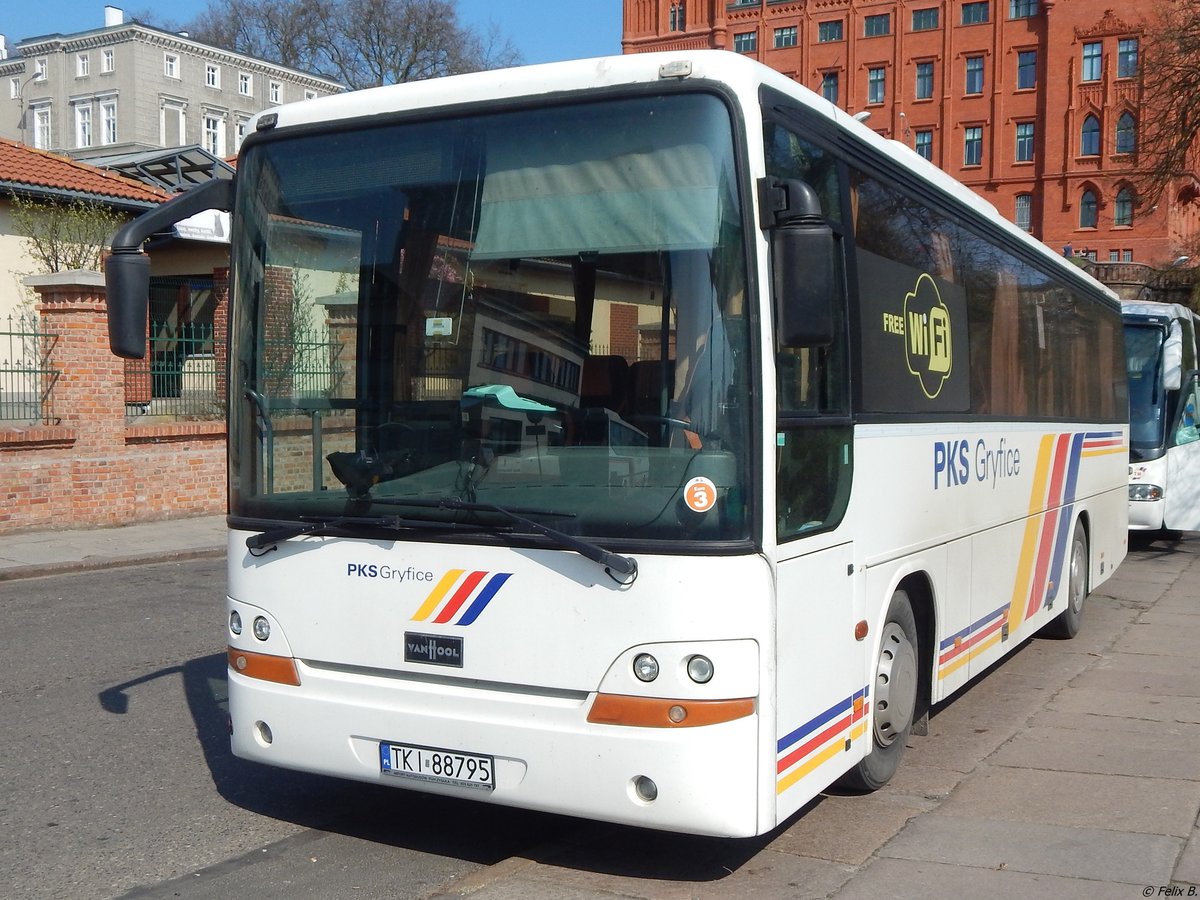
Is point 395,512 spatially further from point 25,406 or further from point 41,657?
point 25,406

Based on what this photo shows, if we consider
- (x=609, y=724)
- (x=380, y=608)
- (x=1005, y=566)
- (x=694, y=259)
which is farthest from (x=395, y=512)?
(x=1005, y=566)

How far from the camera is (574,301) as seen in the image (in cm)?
504

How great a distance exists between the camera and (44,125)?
7838 cm

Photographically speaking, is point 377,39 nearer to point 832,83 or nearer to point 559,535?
point 832,83

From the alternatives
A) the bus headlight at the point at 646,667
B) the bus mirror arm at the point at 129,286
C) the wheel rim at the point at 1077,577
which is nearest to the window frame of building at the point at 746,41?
the wheel rim at the point at 1077,577

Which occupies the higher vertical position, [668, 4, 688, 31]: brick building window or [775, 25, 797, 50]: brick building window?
[668, 4, 688, 31]: brick building window

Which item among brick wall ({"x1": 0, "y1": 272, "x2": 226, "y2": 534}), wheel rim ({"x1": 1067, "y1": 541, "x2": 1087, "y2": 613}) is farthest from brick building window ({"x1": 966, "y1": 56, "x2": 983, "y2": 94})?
wheel rim ({"x1": 1067, "y1": 541, "x2": 1087, "y2": 613})

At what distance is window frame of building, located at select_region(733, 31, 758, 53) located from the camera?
262 feet

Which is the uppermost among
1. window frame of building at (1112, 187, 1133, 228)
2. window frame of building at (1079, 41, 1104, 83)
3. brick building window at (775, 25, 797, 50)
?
brick building window at (775, 25, 797, 50)

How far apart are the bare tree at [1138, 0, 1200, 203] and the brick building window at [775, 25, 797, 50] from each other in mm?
53439

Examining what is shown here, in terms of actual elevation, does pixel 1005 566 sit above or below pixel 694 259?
below

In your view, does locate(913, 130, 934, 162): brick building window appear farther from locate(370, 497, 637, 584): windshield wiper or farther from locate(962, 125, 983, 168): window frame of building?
locate(370, 497, 637, 584): windshield wiper

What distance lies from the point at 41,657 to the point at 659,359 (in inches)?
259

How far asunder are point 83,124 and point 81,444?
66.1m
